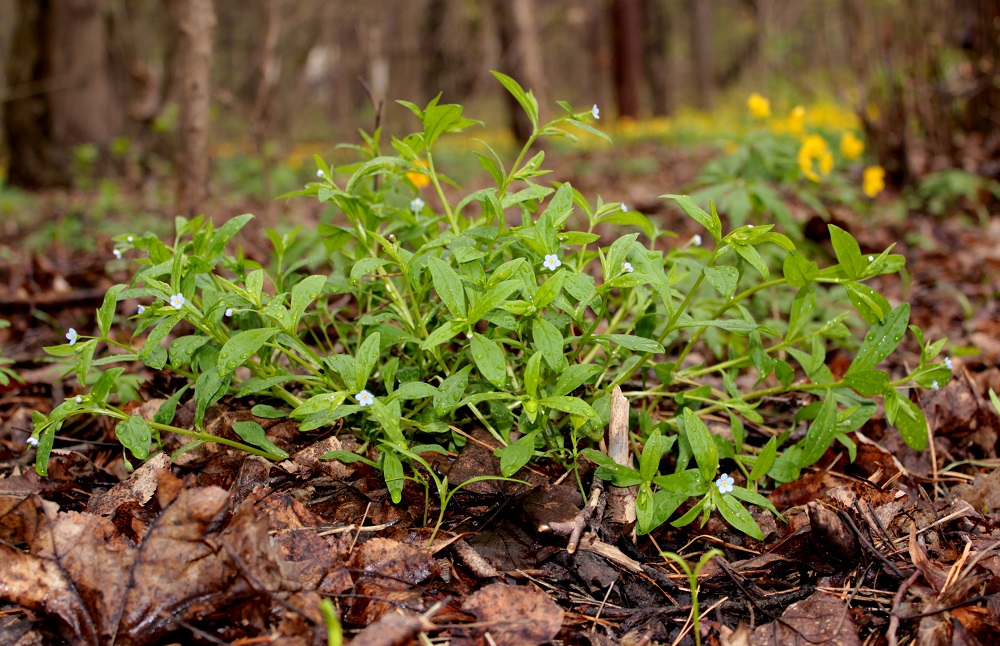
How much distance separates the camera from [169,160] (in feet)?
29.4

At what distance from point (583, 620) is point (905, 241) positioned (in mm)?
3352

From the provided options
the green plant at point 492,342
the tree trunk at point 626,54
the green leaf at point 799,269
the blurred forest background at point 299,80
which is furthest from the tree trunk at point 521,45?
the green leaf at point 799,269

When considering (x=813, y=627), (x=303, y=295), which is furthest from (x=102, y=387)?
(x=813, y=627)

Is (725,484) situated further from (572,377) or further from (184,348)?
(184,348)

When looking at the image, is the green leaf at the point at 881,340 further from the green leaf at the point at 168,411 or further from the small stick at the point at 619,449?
the green leaf at the point at 168,411

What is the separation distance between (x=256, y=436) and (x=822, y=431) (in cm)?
134

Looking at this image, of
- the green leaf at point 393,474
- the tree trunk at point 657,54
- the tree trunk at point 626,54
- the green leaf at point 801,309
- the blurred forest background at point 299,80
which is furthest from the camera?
the tree trunk at point 657,54

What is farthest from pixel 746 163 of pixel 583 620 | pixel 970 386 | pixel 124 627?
pixel 124 627

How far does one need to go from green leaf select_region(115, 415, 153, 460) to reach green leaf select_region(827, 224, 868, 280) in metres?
1.60

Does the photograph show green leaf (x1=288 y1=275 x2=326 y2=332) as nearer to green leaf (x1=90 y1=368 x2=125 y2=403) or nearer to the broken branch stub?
green leaf (x1=90 y1=368 x2=125 y2=403)

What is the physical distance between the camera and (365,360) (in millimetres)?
1561

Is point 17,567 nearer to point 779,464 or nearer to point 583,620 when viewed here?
point 583,620

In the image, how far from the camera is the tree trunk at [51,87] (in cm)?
792

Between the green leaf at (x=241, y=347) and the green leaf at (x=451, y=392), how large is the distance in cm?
38
